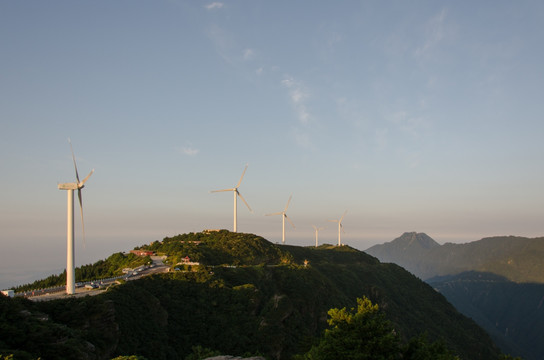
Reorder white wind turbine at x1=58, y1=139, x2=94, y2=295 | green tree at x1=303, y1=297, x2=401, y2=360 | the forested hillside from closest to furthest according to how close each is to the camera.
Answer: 1. green tree at x1=303, y1=297, x2=401, y2=360
2. the forested hillside
3. white wind turbine at x1=58, y1=139, x2=94, y2=295

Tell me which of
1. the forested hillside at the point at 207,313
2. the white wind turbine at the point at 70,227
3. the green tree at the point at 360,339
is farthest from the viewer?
the white wind turbine at the point at 70,227

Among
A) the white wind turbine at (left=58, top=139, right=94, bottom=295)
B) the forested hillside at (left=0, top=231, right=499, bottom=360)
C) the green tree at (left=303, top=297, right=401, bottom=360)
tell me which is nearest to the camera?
the green tree at (left=303, top=297, right=401, bottom=360)

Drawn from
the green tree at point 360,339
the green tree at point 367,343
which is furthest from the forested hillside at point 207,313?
the green tree at point 360,339

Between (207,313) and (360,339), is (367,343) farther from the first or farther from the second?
(207,313)

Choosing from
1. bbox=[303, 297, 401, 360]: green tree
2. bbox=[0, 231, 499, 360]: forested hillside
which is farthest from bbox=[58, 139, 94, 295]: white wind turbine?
bbox=[303, 297, 401, 360]: green tree

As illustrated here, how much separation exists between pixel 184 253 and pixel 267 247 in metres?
36.6

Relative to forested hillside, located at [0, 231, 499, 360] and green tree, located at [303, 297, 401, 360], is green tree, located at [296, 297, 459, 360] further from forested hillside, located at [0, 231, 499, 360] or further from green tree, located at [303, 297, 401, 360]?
forested hillside, located at [0, 231, 499, 360]

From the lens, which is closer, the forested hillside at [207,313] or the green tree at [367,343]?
the green tree at [367,343]

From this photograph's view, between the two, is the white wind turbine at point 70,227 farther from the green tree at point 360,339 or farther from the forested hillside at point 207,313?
the green tree at point 360,339

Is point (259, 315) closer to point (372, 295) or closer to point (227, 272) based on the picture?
point (227, 272)

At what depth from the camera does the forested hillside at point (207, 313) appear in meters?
29.8

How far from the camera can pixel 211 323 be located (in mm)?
53062

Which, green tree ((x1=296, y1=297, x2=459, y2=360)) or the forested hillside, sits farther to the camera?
the forested hillside

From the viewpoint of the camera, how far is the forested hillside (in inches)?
1172
